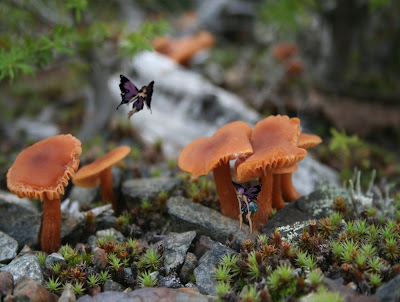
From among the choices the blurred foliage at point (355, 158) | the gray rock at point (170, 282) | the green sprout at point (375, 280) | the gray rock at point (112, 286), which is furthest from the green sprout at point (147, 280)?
the blurred foliage at point (355, 158)

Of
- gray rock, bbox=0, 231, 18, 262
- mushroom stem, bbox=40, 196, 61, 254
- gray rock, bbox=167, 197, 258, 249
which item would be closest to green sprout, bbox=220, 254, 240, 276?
gray rock, bbox=167, 197, 258, 249

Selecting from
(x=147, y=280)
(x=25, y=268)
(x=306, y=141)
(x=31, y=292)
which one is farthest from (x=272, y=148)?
(x=25, y=268)

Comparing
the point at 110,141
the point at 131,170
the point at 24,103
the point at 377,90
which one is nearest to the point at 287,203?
the point at 131,170

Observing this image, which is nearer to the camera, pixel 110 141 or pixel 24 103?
pixel 110 141

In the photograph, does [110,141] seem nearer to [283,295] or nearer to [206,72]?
[206,72]

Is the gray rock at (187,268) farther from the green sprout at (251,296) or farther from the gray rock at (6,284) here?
the gray rock at (6,284)

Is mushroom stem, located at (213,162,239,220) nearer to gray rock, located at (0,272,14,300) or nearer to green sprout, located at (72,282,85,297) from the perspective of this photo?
green sprout, located at (72,282,85,297)
